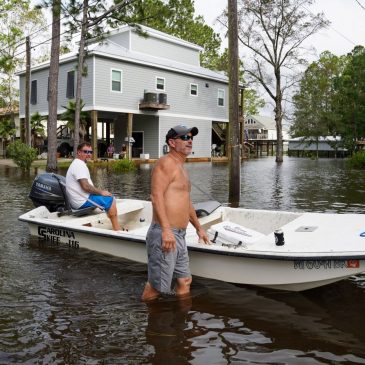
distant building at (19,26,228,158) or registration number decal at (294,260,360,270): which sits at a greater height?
distant building at (19,26,228,158)

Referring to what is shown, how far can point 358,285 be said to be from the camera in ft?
20.2

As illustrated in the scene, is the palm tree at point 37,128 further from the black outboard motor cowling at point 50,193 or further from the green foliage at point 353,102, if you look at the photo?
the green foliage at point 353,102

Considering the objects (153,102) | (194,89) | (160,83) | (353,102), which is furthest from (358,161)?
(353,102)

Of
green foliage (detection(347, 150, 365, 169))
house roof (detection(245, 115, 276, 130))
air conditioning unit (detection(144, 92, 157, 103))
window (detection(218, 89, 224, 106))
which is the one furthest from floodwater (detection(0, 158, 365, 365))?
house roof (detection(245, 115, 276, 130))

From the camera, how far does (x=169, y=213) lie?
5.14 meters

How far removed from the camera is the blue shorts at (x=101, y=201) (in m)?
7.91

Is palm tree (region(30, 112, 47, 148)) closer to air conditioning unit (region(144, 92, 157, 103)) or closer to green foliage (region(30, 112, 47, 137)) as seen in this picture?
green foliage (region(30, 112, 47, 137))

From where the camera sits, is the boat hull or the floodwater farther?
the boat hull

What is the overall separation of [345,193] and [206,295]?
1152 cm

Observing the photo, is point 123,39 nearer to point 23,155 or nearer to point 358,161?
point 23,155

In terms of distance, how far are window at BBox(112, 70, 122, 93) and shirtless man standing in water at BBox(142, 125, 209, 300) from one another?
27196 millimetres

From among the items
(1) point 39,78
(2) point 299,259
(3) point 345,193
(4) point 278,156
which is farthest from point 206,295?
(4) point 278,156

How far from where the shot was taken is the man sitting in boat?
790 centimetres

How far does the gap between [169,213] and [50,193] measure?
423 centimetres
